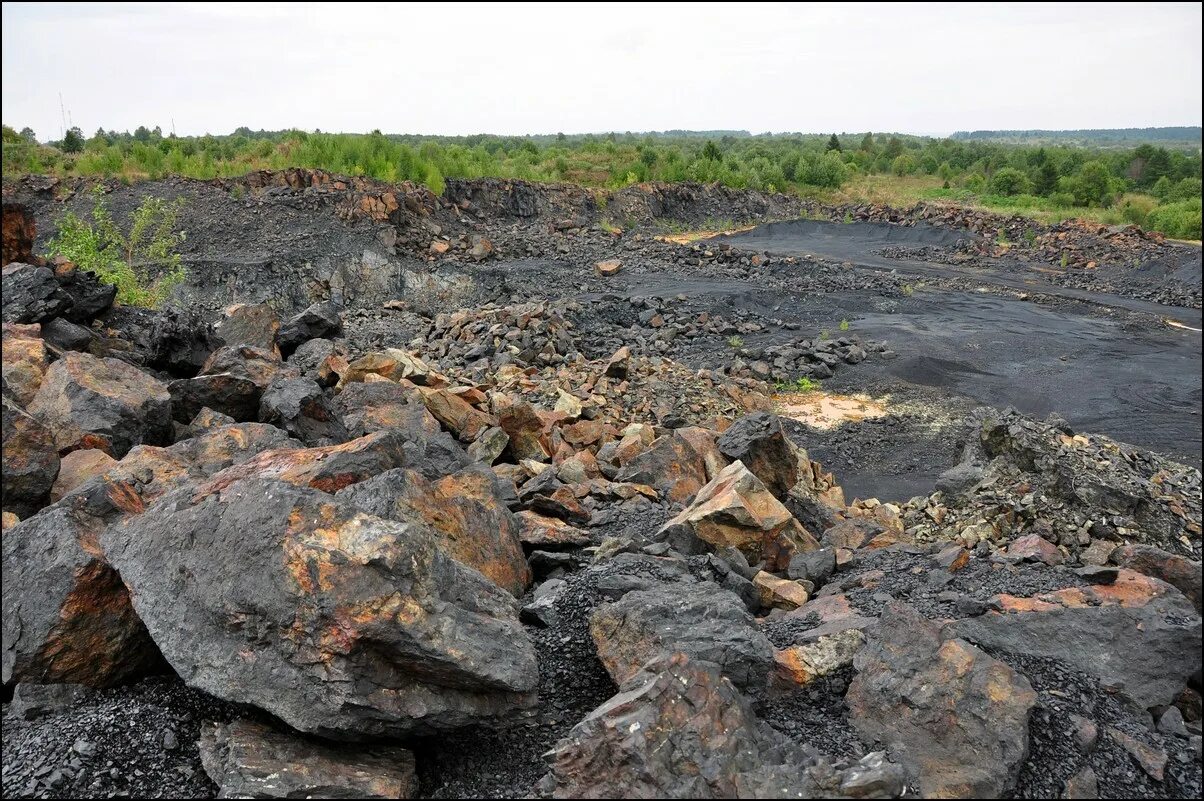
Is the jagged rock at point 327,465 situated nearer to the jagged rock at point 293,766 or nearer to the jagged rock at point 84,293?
the jagged rock at point 293,766

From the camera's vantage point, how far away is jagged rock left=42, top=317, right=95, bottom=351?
669 centimetres

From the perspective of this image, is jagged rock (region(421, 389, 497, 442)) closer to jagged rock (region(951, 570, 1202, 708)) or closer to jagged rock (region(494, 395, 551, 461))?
jagged rock (region(494, 395, 551, 461))

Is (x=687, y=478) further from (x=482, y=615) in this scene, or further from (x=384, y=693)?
(x=384, y=693)

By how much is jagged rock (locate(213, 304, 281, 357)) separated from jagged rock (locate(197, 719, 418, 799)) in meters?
7.77

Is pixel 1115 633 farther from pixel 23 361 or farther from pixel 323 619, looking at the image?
pixel 23 361

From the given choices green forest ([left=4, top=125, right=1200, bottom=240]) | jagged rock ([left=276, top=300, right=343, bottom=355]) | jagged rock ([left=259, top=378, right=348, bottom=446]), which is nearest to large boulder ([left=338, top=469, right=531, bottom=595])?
jagged rock ([left=259, top=378, right=348, bottom=446])

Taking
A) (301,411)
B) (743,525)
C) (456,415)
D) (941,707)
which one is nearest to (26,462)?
(301,411)

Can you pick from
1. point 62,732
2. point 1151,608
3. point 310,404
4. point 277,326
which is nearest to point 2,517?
point 62,732

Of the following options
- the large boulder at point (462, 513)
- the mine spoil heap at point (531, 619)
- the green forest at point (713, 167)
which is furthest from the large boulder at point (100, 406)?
the green forest at point (713, 167)

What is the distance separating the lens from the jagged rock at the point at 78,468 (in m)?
4.67

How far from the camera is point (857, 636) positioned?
3564mm

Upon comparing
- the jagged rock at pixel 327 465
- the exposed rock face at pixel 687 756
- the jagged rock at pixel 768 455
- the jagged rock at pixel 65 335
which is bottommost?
the jagged rock at pixel 768 455

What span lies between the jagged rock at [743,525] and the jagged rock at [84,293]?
236 inches

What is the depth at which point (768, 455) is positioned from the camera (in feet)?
24.6
